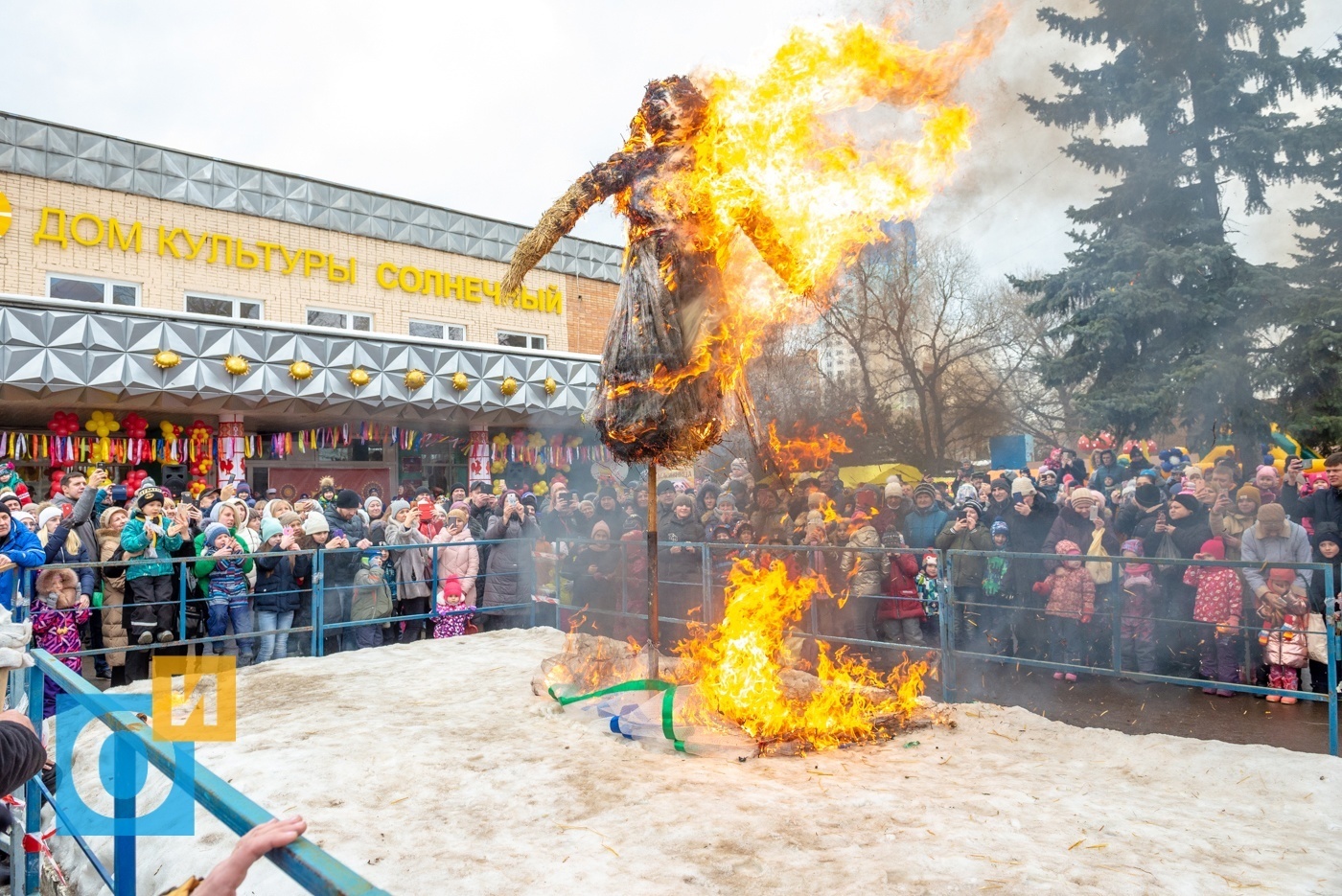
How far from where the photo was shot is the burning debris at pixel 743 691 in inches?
208

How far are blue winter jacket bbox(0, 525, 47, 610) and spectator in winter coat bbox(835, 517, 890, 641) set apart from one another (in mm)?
6789

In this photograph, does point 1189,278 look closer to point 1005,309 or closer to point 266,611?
point 1005,309

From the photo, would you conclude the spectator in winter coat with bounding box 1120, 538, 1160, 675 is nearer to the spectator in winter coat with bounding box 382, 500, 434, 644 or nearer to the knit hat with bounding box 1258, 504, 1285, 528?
the knit hat with bounding box 1258, 504, 1285, 528

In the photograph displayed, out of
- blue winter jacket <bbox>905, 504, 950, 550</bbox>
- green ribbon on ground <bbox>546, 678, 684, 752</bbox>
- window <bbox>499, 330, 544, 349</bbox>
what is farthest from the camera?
window <bbox>499, 330, 544, 349</bbox>

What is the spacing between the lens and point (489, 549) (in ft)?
33.3

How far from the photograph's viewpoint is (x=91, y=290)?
54.1 feet

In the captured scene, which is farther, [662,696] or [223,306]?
[223,306]

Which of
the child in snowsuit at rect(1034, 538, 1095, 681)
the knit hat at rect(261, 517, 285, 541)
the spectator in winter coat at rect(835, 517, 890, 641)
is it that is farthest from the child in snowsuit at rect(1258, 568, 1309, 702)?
the knit hat at rect(261, 517, 285, 541)

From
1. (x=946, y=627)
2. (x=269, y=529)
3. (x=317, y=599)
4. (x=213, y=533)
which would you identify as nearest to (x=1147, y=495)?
(x=946, y=627)

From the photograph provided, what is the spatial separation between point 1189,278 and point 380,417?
1591cm

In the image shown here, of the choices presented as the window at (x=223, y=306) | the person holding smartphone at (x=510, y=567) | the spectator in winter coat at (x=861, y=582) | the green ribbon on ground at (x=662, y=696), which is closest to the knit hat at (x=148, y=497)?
the person holding smartphone at (x=510, y=567)

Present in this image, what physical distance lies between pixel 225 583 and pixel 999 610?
7697 millimetres

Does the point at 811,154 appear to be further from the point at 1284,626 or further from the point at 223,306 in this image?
the point at 223,306

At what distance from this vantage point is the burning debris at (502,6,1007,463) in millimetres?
5180
